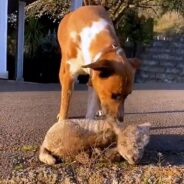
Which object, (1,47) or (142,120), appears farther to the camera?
(1,47)

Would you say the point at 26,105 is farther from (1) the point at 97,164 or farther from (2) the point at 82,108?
(1) the point at 97,164

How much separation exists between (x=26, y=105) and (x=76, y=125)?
4.04m

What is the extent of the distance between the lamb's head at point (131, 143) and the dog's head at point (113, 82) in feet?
2.41

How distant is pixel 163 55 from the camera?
79.6 ft

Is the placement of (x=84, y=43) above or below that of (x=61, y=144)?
above

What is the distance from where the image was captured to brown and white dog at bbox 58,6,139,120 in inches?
195

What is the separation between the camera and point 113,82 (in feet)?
16.2

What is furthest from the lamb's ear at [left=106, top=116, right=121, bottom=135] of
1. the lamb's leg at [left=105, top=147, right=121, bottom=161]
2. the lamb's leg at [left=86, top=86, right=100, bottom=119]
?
the lamb's leg at [left=86, top=86, right=100, bottom=119]

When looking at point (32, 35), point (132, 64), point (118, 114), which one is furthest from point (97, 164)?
point (32, 35)

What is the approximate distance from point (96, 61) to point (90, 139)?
37.4 inches

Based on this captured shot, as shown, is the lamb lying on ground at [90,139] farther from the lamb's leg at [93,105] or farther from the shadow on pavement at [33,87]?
the shadow on pavement at [33,87]

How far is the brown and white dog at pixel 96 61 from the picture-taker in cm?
Answer: 495

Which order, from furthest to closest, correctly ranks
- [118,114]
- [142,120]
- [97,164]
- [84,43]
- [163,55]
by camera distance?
[163,55], [142,120], [84,43], [118,114], [97,164]

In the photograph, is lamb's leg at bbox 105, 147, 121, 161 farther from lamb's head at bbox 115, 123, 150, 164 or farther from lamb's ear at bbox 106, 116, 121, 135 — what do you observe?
lamb's ear at bbox 106, 116, 121, 135
